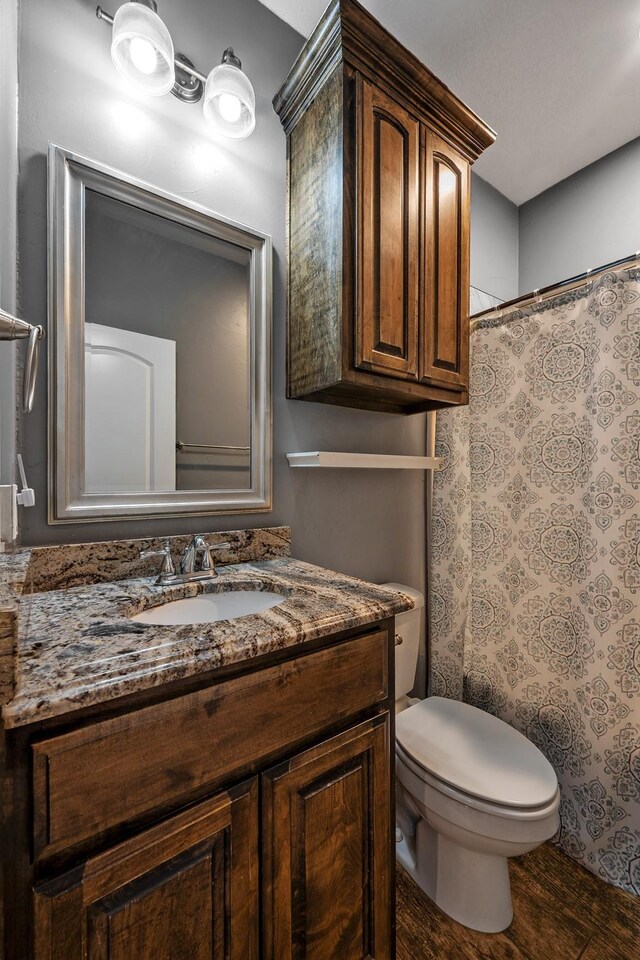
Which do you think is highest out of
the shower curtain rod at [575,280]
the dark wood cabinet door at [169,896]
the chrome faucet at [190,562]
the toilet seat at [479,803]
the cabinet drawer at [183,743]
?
the shower curtain rod at [575,280]

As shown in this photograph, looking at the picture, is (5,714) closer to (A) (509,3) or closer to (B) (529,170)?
(A) (509,3)

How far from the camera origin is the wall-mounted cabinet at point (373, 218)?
114 cm

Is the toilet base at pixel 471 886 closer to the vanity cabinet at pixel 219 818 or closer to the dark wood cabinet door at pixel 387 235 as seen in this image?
the vanity cabinet at pixel 219 818

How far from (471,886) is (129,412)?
63.4 inches

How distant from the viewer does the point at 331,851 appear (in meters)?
0.80

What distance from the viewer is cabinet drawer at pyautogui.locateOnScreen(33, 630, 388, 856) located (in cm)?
54

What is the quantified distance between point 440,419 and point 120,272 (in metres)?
1.25

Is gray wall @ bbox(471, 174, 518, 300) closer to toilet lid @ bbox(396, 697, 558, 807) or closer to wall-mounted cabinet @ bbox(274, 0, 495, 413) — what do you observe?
wall-mounted cabinet @ bbox(274, 0, 495, 413)

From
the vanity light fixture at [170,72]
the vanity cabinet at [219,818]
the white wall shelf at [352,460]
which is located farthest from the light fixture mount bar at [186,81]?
the vanity cabinet at [219,818]

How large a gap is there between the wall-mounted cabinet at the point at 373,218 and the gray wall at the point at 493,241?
0.69 meters

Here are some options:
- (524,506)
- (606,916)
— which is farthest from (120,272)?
(606,916)

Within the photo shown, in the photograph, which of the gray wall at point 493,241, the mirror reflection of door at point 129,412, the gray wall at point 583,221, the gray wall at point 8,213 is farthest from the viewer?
the gray wall at point 493,241

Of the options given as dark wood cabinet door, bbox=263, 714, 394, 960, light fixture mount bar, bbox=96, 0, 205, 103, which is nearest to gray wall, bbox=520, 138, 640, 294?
light fixture mount bar, bbox=96, 0, 205, 103

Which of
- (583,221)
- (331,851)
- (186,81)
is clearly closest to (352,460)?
(331,851)
